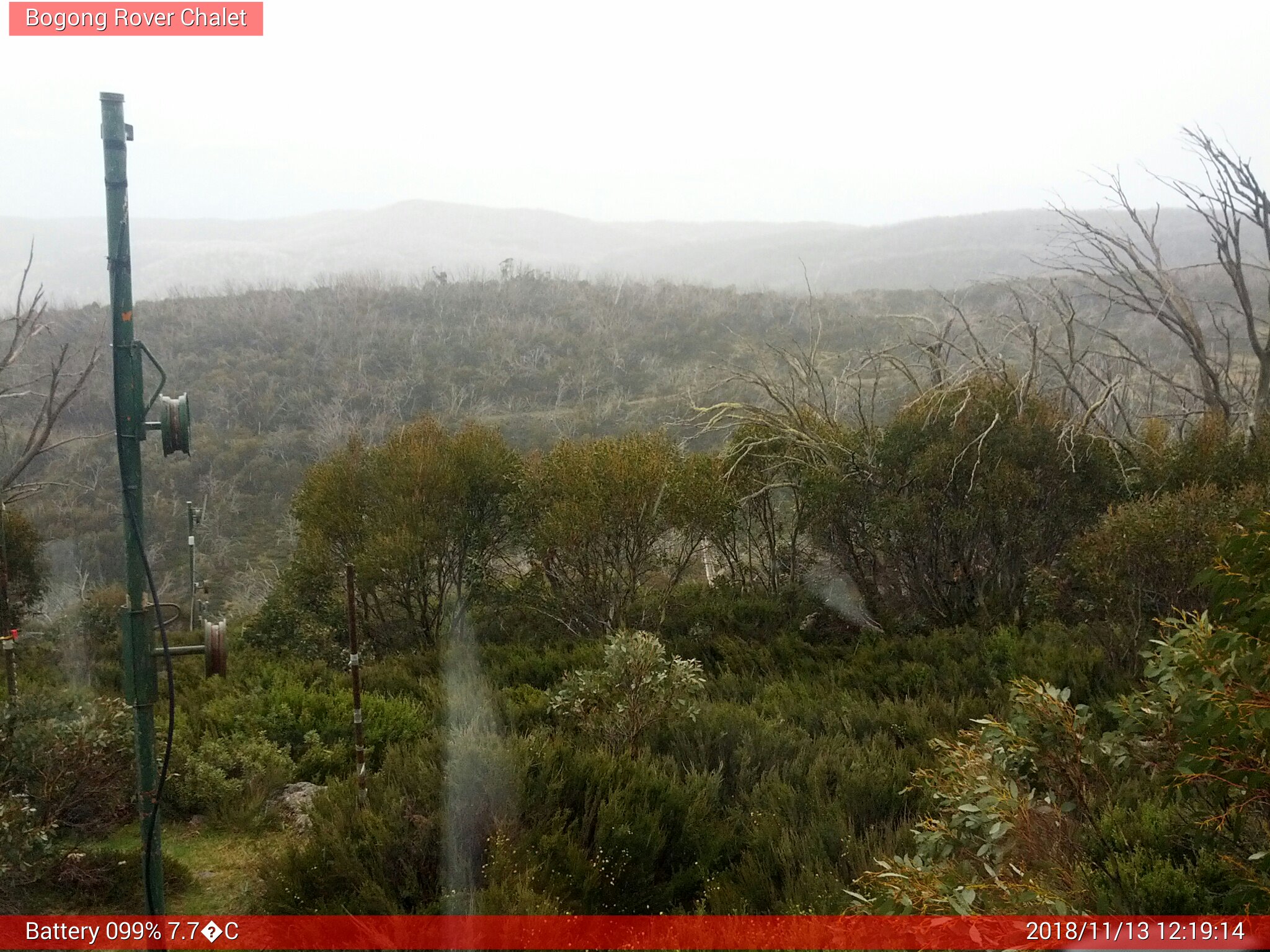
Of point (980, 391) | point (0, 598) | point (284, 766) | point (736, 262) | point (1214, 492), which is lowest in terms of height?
point (284, 766)

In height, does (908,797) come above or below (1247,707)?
below

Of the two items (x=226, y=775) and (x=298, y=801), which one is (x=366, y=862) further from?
(x=226, y=775)

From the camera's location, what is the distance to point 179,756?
7.25 m

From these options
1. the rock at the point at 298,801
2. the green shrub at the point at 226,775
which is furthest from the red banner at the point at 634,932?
the green shrub at the point at 226,775

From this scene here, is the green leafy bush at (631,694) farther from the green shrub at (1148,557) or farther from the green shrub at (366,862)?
the green shrub at (1148,557)

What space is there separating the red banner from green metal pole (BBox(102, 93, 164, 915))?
985mm

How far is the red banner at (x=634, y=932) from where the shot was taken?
2.96 metres

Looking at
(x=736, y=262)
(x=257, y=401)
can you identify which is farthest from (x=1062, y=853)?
(x=736, y=262)

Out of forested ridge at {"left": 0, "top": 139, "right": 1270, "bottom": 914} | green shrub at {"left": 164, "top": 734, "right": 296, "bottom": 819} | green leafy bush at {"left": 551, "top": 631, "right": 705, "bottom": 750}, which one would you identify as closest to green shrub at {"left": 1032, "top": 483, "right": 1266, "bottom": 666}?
forested ridge at {"left": 0, "top": 139, "right": 1270, "bottom": 914}

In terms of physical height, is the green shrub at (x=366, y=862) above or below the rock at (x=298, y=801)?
above

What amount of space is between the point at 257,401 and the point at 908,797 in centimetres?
3011

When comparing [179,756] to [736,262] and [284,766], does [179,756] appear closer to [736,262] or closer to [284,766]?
[284,766]

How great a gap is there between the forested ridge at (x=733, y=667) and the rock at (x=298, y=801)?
0.21ft

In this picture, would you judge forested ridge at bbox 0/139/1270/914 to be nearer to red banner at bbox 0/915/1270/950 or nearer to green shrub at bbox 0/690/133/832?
green shrub at bbox 0/690/133/832
